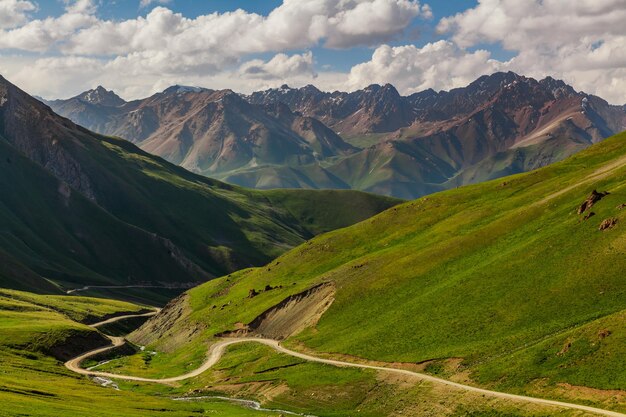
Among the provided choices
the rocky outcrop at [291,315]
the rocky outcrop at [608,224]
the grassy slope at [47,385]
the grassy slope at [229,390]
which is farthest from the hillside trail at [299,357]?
the rocky outcrop at [608,224]

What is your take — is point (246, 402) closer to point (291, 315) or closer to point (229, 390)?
point (229, 390)

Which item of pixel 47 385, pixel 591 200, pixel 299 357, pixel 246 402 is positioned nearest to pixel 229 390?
pixel 246 402

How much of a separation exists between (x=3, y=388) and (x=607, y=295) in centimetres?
7275

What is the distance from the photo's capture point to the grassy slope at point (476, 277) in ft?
276

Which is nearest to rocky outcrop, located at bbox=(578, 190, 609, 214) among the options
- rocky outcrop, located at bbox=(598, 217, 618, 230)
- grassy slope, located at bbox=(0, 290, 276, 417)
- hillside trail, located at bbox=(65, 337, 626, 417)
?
rocky outcrop, located at bbox=(598, 217, 618, 230)

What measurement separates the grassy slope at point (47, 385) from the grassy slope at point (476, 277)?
27356 millimetres

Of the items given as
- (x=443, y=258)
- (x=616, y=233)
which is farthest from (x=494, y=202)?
(x=616, y=233)

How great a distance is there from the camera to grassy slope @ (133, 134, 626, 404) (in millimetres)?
84250

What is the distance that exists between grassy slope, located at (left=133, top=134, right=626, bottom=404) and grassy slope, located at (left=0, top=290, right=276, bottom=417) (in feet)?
89.7

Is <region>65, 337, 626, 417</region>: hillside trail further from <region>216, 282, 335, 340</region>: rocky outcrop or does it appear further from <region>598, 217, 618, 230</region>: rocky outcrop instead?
<region>598, 217, 618, 230</region>: rocky outcrop

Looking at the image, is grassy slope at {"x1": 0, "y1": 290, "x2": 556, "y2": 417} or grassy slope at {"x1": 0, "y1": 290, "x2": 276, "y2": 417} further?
grassy slope at {"x1": 0, "y1": 290, "x2": 556, "y2": 417}

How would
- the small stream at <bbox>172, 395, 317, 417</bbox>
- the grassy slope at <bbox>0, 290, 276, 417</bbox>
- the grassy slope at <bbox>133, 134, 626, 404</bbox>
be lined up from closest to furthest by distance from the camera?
the grassy slope at <bbox>0, 290, 276, 417</bbox> → the grassy slope at <bbox>133, 134, 626, 404</bbox> → the small stream at <bbox>172, 395, 317, 417</bbox>

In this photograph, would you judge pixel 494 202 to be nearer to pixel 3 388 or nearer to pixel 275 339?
pixel 275 339

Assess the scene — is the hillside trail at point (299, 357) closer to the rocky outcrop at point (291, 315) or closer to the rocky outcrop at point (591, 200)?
the rocky outcrop at point (291, 315)
